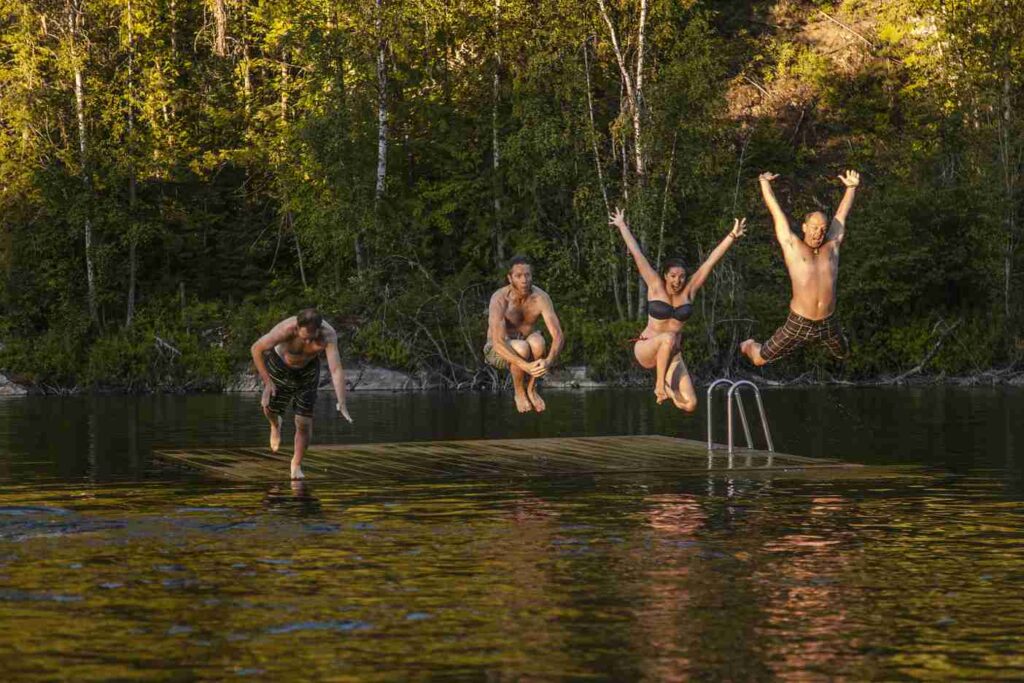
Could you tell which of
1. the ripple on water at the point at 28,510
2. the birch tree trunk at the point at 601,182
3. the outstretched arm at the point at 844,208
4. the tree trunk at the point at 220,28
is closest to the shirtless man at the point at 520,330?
the outstretched arm at the point at 844,208

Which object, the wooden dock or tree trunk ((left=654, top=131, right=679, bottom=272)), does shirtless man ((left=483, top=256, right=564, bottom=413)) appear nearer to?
the wooden dock

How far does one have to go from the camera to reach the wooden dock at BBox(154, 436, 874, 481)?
19406mm

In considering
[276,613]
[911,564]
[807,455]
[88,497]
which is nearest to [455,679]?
[276,613]

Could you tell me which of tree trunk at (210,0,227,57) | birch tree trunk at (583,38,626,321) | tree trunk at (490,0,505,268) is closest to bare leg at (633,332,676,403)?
birch tree trunk at (583,38,626,321)

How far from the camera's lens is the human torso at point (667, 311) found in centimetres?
1933

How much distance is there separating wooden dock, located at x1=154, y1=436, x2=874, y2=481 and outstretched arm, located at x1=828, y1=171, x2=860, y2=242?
2665 millimetres

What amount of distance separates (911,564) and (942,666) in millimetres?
3373

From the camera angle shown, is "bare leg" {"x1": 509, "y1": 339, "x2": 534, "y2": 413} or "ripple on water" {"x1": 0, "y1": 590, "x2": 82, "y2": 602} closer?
"ripple on water" {"x1": 0, "y1": 590, "x2": 82, "y2": 602}

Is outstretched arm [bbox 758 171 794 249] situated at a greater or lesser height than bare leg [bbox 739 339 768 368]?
greater

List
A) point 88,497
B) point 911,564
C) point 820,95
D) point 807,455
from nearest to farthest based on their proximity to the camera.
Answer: point 911,564, point 88,497, point 807,455, point 820,95

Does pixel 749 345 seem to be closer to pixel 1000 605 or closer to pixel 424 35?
pixel 1000 605

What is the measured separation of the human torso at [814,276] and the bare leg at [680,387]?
157 cm

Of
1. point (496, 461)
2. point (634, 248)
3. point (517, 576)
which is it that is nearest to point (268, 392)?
point (496, 461)

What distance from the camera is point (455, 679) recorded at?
8758 mm
